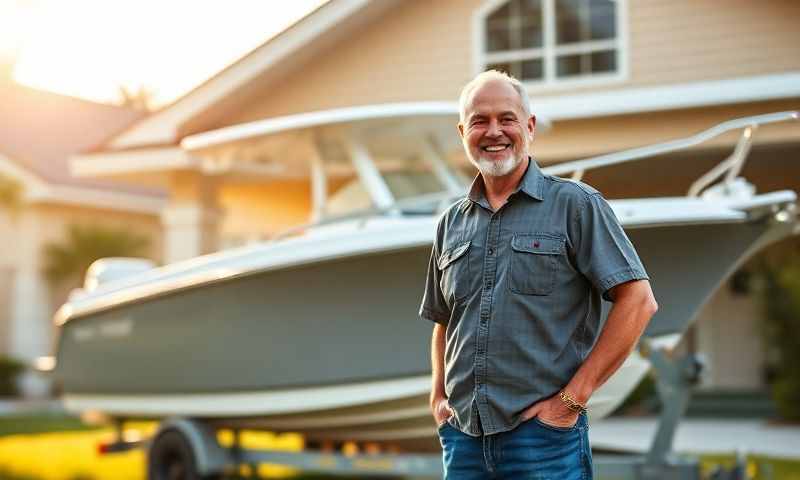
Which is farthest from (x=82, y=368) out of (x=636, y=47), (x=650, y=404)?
(x=650, y=404)

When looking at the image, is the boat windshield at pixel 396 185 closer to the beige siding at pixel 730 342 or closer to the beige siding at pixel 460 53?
the beige siding at pixel 460 53

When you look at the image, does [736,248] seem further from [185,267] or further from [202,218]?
[202,218]

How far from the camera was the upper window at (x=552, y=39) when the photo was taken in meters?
11.2

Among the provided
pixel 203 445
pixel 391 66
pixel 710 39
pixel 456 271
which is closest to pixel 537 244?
pixel 456 271

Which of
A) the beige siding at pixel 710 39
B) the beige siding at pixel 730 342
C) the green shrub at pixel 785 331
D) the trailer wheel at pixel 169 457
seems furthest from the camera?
the beige siding at pixel 730 342

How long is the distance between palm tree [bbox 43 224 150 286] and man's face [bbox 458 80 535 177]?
1859cm

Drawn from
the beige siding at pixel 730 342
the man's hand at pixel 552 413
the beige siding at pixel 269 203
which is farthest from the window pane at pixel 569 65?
the man's hand at pixel 552 413

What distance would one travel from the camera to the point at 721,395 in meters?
15.5

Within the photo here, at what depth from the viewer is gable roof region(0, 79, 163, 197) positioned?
71.3 ft

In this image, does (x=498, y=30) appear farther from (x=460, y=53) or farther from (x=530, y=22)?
(x=460, y=53)

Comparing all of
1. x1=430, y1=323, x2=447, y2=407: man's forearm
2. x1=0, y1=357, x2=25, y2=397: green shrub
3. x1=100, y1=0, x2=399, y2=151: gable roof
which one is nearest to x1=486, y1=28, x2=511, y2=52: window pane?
x1=100, y1=0, x2=399, y2=151: gable roof

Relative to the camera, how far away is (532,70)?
11.7 m

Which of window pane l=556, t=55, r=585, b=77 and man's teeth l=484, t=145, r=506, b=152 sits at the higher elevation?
window pane l=556, t=55, r=585, b=77

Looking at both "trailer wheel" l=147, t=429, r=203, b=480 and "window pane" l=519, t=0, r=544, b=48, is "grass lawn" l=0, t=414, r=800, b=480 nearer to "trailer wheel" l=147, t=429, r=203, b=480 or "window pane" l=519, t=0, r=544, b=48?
"trailer wheel" l=147, t=429, r=203, b=480
